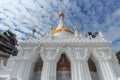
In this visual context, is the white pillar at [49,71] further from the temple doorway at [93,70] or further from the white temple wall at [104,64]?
the white temple wall at [104,64]

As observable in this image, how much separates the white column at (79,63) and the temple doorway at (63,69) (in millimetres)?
781

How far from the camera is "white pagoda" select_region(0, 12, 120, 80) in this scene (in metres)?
8.38

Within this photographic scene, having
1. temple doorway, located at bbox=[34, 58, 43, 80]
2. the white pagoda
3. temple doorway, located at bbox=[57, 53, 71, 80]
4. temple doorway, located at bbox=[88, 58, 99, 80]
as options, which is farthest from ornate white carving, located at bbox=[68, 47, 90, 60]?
temple doorway, located at bbox=[34, 58, 43, 80]

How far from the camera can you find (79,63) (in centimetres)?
877

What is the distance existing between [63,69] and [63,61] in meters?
0.79

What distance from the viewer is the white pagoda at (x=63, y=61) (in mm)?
8383

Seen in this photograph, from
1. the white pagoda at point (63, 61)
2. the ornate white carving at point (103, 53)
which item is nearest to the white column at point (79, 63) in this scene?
the white pagoda at point (63, 61)

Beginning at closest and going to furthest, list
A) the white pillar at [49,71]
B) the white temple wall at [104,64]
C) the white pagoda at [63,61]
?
the white pillar at [49,71]
the white temple wall at [104,64]
the white pagoda at [63,61]

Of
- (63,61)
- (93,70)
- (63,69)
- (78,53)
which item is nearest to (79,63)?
(78,53)

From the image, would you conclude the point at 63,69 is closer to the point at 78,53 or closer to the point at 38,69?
the point at 78,53

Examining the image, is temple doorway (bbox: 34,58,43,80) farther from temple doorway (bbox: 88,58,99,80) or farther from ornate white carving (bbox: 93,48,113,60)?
ornate white carving (bbox: 93,48,113,60)

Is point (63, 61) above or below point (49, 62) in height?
above

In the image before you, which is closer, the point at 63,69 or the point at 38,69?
the point at 63,69

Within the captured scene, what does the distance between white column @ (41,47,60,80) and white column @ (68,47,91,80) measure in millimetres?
1287
